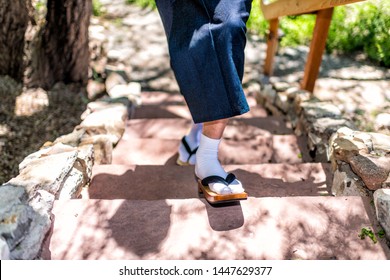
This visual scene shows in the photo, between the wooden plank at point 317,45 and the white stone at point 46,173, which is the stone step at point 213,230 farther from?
the wooden plank at point 317,45

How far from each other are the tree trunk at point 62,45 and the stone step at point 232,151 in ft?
4.27

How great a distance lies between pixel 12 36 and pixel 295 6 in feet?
8.24

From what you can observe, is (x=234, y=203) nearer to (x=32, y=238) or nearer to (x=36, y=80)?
(x=32, y=238)

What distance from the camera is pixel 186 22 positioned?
6.02 feet

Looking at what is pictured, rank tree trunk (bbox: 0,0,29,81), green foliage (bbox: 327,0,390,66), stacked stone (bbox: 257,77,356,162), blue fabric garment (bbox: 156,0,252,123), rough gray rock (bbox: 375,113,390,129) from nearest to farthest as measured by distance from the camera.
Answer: blue fabric garment (bbox: 156,0,252,123)
stacked stone (bbox: 257,77,356,162)
rough gray rock (bbox: 375,113,390,129)
tree trunk (bbox: 0,0,29,81)
green foliage (bbox: 327,0,390,66)

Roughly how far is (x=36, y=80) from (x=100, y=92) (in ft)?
2.36

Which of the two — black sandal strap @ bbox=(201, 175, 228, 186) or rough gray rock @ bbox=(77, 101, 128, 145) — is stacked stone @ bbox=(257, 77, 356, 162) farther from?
rough gray rock @ bbox=(77, 101, 128, 145)

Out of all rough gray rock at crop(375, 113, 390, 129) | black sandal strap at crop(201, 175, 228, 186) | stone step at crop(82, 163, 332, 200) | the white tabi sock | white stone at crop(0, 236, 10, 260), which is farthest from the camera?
rough gray rock at crop(375, 113, 390, 129)

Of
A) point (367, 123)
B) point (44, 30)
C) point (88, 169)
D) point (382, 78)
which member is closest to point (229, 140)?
point (88, 169)

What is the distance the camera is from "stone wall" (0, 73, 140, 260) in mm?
1418

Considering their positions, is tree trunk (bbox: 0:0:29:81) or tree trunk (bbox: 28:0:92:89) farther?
tree trunk (bbox: 28:0:92:89)

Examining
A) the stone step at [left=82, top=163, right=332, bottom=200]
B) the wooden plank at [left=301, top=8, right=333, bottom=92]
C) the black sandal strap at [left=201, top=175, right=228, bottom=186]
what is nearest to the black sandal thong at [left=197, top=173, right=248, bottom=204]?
the black sandal strap at [left=201, top=175, right=228, bottom=186]

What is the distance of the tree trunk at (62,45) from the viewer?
139 inches

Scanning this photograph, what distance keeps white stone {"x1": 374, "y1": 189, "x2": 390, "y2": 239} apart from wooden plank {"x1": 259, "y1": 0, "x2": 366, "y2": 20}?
1069mm
